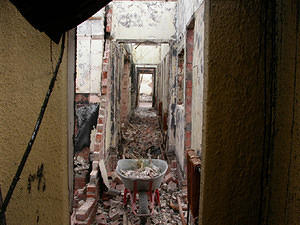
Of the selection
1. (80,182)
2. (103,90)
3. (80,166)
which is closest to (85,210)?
(80,182)

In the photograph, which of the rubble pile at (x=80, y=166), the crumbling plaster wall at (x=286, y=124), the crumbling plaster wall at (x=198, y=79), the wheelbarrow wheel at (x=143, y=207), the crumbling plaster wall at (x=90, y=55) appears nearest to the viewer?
the crumbling plaster wall at (x=286, y=124)

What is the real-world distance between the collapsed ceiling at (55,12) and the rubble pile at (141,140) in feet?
19.8

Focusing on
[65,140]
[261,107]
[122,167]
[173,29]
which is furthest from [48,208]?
[173,29]

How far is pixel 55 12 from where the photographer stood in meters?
1.10

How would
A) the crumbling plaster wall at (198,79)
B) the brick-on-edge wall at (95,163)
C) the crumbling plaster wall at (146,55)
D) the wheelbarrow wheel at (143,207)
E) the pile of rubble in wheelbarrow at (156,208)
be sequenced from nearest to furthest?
the crumbling plaster wall at (198,79) < the brick-on-edge wall at (95,163) < the wheelbarrow wheel at (143,207) < the pile of rubble in wheelbarrow at (156,208) < the crumbling plaster wall at (146,55)

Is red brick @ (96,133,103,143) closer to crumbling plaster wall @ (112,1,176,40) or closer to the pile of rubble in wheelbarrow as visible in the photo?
the pile of rubble in wheelbarrow

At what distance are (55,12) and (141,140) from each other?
8.44m

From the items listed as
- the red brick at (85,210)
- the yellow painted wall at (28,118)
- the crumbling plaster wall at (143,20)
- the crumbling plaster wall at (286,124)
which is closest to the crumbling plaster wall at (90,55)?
the crumbling plaster wall at (143,20)

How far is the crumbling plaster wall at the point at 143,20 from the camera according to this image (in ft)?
21.4

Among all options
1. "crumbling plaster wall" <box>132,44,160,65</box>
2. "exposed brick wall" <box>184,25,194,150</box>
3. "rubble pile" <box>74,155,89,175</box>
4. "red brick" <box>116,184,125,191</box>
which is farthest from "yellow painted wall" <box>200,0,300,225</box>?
"crumbling plaster wall" <box>132,44,160,65</box>

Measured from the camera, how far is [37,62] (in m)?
1.29

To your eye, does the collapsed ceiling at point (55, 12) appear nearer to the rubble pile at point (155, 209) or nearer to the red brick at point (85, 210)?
the red brick at point (85, 210)

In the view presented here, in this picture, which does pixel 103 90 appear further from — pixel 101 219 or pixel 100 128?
pixel 101 219

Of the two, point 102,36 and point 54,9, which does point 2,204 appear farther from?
point 102,36
